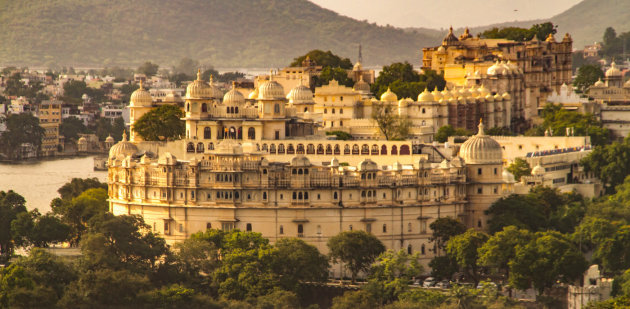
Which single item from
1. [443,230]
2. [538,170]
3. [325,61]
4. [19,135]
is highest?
[325,61]

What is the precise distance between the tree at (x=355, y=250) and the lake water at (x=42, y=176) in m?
28.9

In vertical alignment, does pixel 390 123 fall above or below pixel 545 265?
above

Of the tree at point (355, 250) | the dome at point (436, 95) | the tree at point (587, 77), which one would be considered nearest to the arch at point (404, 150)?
the tree at point (355, 250)

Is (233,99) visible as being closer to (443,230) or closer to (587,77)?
(443,230)

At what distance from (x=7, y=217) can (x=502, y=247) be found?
20694 millimetres

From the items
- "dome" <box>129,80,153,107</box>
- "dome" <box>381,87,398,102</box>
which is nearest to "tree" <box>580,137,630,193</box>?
"dome" <box>381,87,398,102</box>

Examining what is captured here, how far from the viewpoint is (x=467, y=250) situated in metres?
63.4

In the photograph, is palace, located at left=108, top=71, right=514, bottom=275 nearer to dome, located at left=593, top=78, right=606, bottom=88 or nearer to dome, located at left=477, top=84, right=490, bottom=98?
dome, located at left=477, top=84, right=490, bottom=98

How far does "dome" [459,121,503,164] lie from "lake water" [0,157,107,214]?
27397 mm

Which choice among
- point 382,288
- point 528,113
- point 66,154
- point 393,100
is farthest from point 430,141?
point 66,154

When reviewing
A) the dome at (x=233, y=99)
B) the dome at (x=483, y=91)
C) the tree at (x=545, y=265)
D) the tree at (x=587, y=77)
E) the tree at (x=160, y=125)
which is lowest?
the tree at (x=545, y=265)

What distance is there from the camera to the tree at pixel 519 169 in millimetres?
79312

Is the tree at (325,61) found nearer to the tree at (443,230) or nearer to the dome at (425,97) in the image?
the dome at (425,97)

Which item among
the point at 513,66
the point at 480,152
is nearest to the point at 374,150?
the point at 480,152
